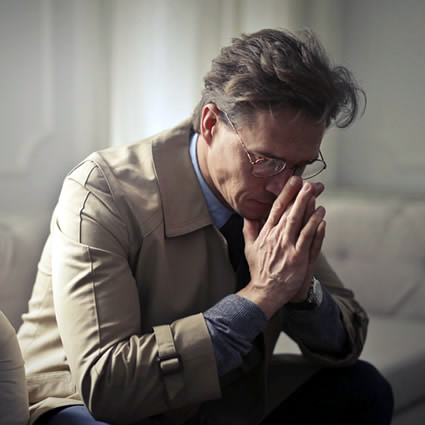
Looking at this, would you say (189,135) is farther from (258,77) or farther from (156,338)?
(156,338)

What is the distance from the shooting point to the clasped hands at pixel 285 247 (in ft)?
3.45

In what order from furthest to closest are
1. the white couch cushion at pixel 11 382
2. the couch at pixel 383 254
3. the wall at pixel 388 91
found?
the wall at pixel 388 91 → the couch at pixel 383 254 → the white couch cushion at pixel 11 382

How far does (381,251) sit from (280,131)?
46.5 inches

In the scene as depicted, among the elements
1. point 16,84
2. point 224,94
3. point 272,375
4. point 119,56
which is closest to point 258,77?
point 224,94

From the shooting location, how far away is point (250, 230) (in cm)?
114

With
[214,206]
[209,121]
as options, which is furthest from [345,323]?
[209,121]

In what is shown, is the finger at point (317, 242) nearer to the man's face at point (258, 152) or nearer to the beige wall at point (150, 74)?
the man's face at point (258, 152)

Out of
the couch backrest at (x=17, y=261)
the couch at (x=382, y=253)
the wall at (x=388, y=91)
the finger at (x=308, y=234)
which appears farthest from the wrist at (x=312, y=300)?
the wall at (x=388, y=91)

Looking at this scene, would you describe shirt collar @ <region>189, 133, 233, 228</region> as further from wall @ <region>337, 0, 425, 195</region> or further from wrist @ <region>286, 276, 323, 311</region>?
wall @ <region>337, 0, 425, 195</region>

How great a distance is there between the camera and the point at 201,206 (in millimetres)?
1174

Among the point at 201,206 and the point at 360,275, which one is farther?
the point at 360,275

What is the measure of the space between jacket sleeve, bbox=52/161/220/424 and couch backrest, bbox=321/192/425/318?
126cm

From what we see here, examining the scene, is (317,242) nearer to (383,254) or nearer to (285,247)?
(285,247)

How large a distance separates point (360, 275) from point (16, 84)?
1303 millimetres
